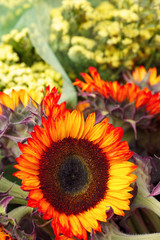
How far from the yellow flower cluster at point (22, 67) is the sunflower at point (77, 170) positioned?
1.11ft

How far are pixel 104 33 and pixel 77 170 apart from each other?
20.8 inches

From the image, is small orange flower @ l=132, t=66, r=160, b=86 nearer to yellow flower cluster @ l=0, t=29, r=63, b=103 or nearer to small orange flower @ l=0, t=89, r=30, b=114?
yellow flower cluster @ l=0, t=29, r=63, b=103

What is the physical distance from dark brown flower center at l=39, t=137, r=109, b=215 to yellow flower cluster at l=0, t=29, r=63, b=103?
0.34m

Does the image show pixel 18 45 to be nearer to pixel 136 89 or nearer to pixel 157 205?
pixel 136 89

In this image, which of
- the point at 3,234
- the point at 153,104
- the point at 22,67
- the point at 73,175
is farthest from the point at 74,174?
the point at 22,67

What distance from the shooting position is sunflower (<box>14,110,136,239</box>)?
0.42 m

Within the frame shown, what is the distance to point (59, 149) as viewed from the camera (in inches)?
18.1

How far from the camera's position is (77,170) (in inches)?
18.6

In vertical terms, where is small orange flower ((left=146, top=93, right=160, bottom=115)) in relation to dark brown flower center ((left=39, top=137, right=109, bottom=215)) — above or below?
below

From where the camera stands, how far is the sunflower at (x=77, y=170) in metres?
0.42

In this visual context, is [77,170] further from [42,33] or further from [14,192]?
[42,33]

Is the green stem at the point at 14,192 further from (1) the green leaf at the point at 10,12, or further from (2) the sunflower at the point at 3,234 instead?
(1) the green leaf at the point at 10,12

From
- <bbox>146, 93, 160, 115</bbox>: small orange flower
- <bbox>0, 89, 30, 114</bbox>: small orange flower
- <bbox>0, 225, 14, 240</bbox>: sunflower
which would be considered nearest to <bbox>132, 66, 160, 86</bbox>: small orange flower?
<bbox>146, 93, 160, 115</bbox>: small orange flower

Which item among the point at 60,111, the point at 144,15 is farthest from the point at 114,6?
the point at 60,111
